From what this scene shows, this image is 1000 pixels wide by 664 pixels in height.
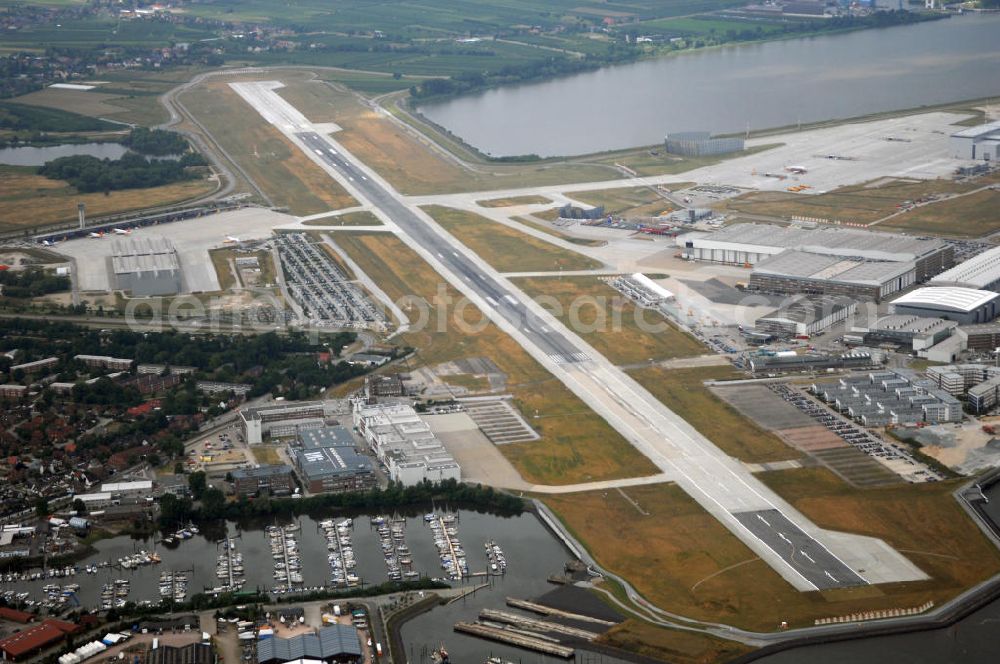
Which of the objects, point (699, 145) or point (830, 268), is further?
point (699, 145)

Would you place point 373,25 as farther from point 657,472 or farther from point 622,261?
point 657,472

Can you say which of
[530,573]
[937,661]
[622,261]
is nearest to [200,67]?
[622,261]

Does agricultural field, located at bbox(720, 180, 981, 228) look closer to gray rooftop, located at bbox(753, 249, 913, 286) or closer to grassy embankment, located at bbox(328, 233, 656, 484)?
gray rooftop, located at bbox(753, 249, 913, 286)

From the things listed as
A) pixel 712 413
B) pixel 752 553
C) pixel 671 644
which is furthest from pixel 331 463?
pixel 671 644

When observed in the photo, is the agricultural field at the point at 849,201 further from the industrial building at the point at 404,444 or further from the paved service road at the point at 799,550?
the paved service road at the point at 799,550

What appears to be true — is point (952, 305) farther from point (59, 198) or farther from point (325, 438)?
point (59, 198)

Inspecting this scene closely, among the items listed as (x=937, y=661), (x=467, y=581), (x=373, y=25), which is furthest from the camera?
(x=373, y=25)
